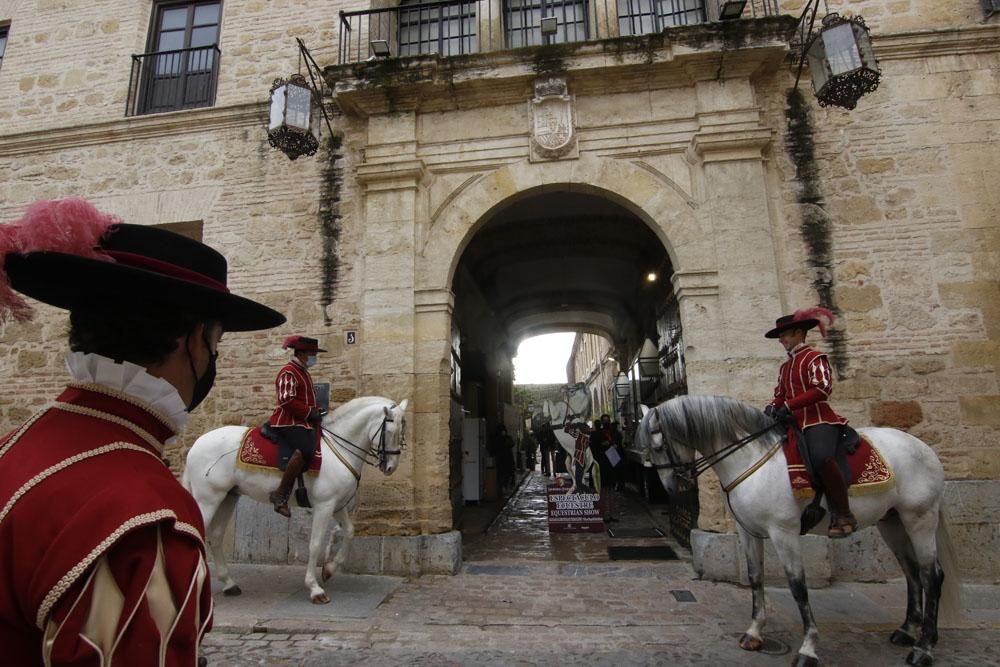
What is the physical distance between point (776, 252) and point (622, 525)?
14.7ft

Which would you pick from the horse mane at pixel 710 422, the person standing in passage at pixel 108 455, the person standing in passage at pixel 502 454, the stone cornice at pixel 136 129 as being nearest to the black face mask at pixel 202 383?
the person standing in passage at pixel 108 455

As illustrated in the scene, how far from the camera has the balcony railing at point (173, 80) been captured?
7.88m

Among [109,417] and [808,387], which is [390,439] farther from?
[109,417]

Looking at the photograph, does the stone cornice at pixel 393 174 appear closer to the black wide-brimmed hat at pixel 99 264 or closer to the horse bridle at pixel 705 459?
the horse bridle at pixel 705 459

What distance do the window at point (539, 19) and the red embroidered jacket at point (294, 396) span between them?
215 inches

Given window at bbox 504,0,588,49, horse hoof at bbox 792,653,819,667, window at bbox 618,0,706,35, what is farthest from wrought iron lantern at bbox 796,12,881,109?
horse hoof at bbox 792,653,819,667

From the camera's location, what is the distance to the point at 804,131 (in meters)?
6.30

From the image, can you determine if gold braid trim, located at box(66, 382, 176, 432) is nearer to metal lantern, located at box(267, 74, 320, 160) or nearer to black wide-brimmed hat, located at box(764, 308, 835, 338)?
black wide-brimmed hat, located at box(764, 308, 835, 338)

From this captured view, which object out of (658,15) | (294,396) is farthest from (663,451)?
(658,15)

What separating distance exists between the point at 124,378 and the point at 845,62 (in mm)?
6268

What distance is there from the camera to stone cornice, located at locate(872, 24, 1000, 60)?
621cm

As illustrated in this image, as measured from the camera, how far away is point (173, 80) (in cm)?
802

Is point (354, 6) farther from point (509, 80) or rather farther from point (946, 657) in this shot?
point (946, 657)

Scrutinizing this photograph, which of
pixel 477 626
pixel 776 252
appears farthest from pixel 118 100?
pixel 776 252
